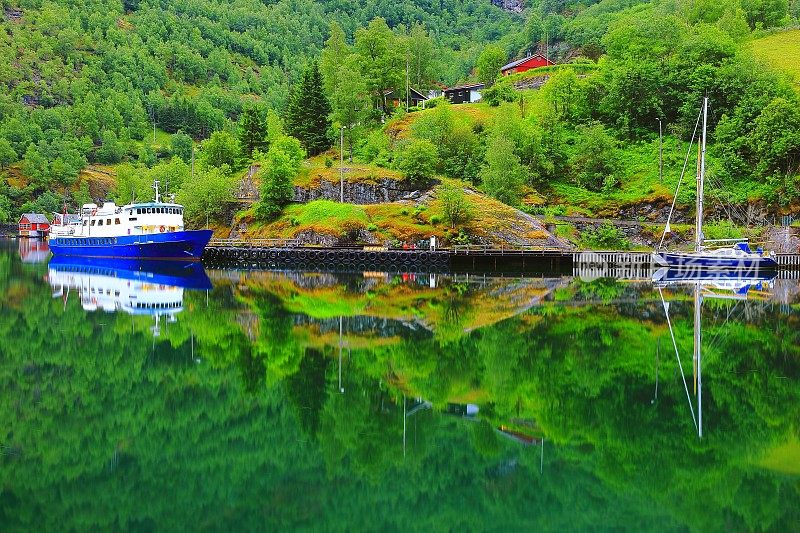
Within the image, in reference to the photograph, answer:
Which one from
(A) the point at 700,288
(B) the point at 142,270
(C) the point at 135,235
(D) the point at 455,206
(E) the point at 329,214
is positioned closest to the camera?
(A) the point at 700,288

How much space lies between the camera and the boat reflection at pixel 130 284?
32875 millimetres

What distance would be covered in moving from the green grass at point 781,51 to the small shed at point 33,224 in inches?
4624

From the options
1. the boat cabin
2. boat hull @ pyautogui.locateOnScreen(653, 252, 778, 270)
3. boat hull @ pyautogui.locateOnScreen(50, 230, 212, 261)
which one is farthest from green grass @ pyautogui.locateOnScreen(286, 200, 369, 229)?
boat hull @ pyautogui.locateOnScreen(653, 252, 778, 270)

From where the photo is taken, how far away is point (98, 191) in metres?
146

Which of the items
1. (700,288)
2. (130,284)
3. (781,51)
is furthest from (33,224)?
(700,288)

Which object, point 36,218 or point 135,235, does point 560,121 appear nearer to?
point 135,235

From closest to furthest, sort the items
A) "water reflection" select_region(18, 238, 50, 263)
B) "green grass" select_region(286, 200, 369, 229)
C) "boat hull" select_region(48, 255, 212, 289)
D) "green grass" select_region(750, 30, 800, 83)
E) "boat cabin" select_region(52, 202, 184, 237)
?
"boat hull" select_region(48, 255, 212, 289)
"green grass" select_region(286, 200, 369, 229)
"boat cabin" select_region(52, 202, 184, 237)
"water reflection" select_region(18, 238, 50, 263)
"green grass" select_region(750, 30, 800, 83)

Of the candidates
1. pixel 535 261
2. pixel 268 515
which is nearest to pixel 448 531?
pixel 268 515

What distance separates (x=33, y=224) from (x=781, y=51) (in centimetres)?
12219

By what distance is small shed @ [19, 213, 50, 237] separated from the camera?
132125 mm

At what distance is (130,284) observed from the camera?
44.7 metres

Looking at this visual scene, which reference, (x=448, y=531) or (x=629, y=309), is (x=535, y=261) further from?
(x=448, y=531)

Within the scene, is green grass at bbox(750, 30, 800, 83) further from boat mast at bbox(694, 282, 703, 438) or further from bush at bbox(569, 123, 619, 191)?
boat mast at bbox(694, 282, 703, 438)

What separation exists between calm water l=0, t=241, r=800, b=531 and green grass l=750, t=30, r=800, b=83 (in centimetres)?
6574
